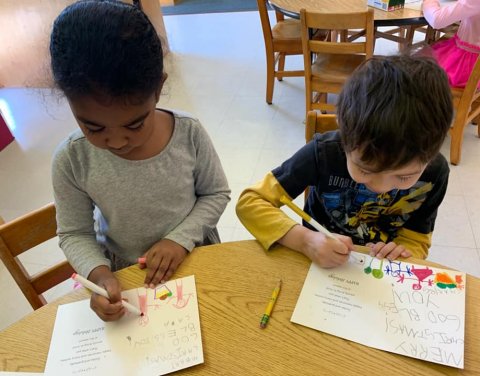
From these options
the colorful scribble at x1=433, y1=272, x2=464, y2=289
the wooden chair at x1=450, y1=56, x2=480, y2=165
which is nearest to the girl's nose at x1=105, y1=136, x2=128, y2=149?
the colorful scribble at x1=433, y1=272, x2=464, y2=289

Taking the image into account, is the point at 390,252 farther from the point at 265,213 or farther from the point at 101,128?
the point at 101,128

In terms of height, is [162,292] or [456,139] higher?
[162,292]

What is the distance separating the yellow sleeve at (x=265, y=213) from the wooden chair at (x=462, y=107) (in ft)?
4.22

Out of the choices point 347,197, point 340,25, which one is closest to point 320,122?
point 347,197

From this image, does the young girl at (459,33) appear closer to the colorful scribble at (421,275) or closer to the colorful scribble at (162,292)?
the colorful scribble at (421,275)

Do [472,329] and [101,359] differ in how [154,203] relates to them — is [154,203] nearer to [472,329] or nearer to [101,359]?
[101,359]

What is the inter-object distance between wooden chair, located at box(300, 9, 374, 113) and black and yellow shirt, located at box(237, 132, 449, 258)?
116cm

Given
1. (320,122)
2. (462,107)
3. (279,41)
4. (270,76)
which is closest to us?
(320,122)

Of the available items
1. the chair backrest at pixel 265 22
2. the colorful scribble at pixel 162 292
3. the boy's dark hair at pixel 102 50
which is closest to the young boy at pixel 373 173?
the colorful scribble at pixel 162 292

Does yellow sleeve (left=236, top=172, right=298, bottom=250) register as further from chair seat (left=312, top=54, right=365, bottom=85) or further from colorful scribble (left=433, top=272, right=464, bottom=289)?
chair seat (left=312, top=54, right=365, bottom=85)

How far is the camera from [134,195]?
91cm

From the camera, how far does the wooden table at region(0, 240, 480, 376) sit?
625 mm

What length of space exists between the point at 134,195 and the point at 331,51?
59.1 inches

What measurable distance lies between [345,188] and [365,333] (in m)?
0.39
